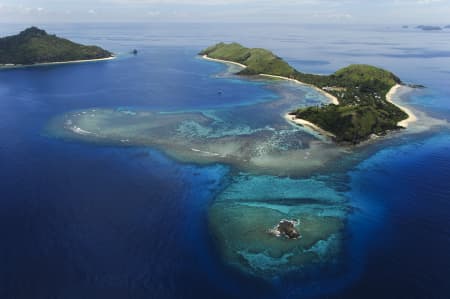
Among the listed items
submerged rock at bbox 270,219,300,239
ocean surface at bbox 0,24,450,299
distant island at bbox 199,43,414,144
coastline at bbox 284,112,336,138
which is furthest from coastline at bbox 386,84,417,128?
submerged rock at bbox 270,219,300,239

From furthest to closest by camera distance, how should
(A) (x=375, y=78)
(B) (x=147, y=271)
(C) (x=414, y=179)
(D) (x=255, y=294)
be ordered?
1. (A) (x=375, y=78)
2. (C) (x=414, y=179)
3. (B) (x=147, y=271)
4. (D) (x=255, y=294)

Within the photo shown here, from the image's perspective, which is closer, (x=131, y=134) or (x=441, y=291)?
(x=441, y=291)

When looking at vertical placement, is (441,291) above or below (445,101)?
below

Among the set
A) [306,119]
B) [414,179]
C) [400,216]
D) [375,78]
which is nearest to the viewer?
[400,216]

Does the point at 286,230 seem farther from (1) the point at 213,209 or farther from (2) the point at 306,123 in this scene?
(2) the point at 306,123

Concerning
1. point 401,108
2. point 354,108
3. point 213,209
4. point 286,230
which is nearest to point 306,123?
point 354,108

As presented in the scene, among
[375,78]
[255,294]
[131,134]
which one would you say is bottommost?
[255,294]

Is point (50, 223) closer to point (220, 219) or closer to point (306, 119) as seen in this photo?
point (220, 219)

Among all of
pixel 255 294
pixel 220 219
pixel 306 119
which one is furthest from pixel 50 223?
pixel 306 119

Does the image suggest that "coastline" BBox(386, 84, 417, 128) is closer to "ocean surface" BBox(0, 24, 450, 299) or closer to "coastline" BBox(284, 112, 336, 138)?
"ocean surface" BBox(0, 24, 450, 299)
